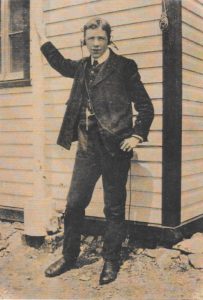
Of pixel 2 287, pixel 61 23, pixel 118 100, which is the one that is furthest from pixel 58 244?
pixel 61 23

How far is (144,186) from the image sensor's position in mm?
4785

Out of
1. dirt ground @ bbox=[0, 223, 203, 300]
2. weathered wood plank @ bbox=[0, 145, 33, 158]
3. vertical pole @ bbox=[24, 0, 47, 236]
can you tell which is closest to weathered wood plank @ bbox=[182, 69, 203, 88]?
vertical pole @ bbox=[24, 0, 47, 236]

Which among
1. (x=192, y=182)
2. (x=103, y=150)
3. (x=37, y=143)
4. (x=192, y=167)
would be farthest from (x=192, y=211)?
(x=37, y=143)

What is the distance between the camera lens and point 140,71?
15.5ft

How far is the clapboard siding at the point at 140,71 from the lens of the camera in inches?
183

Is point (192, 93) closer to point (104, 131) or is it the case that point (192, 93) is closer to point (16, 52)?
point (104, 131)

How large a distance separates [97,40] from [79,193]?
4.37 ft

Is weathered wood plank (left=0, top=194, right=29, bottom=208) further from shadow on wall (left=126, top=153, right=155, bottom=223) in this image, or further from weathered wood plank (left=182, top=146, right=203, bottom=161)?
weathered wood plank (left=182, top=146, right=203, bottom=161)

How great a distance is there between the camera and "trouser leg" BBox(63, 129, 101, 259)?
4223 mm

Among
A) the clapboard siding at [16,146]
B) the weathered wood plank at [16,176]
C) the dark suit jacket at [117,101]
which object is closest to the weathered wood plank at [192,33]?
the dark suit jacket at [117,101]

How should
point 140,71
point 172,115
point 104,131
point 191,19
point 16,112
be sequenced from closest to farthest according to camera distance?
point 104,131
point 172,115
point 140,71
point 191,19
point 16,112

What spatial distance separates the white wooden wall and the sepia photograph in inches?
0.8

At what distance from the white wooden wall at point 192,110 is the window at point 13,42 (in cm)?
199

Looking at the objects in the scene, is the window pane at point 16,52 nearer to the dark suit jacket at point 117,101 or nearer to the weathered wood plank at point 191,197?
the dark suit jacket at point 117,101
